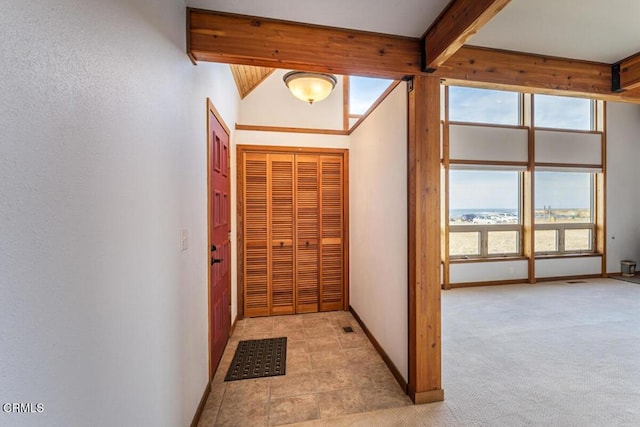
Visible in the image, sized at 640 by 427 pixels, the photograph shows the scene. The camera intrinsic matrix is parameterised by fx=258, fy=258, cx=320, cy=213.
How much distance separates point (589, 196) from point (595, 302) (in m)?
2.70

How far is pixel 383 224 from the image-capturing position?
2486 millimetres

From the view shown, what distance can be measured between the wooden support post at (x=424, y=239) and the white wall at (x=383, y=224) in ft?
0.44

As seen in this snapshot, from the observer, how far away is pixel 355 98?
408 cm

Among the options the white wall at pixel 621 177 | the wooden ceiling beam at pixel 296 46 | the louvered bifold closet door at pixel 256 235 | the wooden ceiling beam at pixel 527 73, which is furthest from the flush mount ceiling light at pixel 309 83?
the white wall at pixel 621 177

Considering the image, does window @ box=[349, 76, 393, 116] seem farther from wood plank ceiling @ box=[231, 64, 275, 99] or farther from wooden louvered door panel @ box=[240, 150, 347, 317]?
wood plank ceiling @ box=[231, 64, 275, 99]

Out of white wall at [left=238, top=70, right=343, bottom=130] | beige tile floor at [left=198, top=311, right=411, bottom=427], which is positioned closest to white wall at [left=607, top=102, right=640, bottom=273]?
white wall at [left=238, top=70, right=343, bottom=130]

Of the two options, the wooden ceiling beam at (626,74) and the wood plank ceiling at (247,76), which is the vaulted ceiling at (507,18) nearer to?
the wooden ceiling beam at (626,74)

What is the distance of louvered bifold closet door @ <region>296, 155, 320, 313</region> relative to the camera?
11.3 feet

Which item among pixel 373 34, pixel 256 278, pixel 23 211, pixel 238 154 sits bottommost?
pixel 256 278

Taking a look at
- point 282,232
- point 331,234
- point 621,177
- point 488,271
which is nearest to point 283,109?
point 282,232

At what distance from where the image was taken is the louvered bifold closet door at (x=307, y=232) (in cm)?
345

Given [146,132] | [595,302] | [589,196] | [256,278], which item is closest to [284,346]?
[256,278]

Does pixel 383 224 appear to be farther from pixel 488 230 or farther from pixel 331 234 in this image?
pixel 488 230

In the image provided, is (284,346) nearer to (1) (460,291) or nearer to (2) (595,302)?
(1) (460,291)
